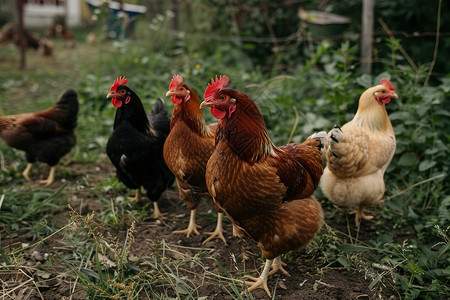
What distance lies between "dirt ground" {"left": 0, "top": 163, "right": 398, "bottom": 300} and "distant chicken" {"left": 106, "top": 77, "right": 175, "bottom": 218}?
1.10 ft

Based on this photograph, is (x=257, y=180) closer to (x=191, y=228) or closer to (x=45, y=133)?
(x=191, y=228)

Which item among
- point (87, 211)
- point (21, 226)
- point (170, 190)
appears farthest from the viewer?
point (170, 190)

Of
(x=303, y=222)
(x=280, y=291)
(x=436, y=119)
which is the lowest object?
(x=280, y=291)

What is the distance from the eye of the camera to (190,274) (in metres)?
2.68

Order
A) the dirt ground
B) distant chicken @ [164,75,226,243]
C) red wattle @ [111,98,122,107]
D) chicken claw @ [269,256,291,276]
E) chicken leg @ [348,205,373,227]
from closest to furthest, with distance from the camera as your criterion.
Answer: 1. the dirt ground
2. chicken claw @ [269,256,291,276]
3. distant chicken @ [164,75,226,243]
4. red wattle @ [111,98,122,107]
5. chicken leg @ [348,205,373,227]

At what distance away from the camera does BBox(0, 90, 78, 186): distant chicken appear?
387 centimetres

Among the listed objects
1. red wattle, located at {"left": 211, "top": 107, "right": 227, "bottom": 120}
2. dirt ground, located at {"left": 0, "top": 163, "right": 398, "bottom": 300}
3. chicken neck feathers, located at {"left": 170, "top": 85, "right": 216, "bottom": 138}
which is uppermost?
red wattle, located at {"left": 211, "top": 107, "right": 227, "bottom": 120}

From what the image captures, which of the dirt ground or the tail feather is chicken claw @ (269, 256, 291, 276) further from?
the tail feather

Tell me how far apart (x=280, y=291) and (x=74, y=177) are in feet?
8.60

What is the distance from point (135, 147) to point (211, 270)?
1.19 metres

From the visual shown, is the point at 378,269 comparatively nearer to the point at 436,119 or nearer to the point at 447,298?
the point at 447,298

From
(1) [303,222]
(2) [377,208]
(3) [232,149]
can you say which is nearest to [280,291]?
(1) [303,222]

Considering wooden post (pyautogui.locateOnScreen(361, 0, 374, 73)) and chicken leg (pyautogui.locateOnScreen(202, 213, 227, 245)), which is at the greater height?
wooden post (pyautogui.locateOnScreen(361, 0, 374, 73))

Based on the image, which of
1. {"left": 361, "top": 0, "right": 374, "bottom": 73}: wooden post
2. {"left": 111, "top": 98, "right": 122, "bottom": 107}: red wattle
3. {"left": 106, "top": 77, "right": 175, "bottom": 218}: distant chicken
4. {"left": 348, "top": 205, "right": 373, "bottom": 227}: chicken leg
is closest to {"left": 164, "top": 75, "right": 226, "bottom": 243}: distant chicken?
{"left": 106, "top": 77, "right": 175, "bottom": 218}: distant chicken
